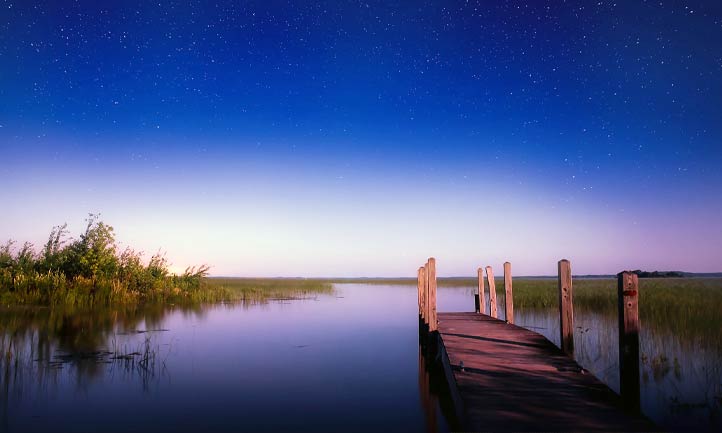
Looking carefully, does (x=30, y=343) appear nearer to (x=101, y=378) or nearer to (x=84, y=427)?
(x=101, y=378)

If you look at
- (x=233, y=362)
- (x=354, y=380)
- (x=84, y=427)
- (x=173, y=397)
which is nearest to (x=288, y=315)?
(x=233, y=362)

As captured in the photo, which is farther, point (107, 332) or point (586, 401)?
point (107, 332)

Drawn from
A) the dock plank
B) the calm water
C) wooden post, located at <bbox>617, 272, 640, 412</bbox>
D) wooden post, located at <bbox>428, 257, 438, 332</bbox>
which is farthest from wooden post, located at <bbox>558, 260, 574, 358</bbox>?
wooden post, located at <bbox>428, 257, 438, 332</bbox>

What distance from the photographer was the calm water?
8.76m

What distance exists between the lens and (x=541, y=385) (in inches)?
302

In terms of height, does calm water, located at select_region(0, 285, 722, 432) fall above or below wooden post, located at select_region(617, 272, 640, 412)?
below

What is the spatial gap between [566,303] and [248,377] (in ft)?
26.1

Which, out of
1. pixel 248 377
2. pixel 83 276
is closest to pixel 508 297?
pixel 248 377

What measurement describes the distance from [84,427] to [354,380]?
619 centimetres

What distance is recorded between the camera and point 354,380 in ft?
40.4

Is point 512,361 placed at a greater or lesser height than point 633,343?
lesser

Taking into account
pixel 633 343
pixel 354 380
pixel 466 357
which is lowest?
pixel 354 380

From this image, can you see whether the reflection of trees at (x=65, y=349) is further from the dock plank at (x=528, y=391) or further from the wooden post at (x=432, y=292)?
the dock plank at (x=528, y=391)

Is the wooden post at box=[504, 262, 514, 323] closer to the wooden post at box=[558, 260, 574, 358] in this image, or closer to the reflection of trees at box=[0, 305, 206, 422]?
the wooden post at box=[558, 260, 574, 358]
